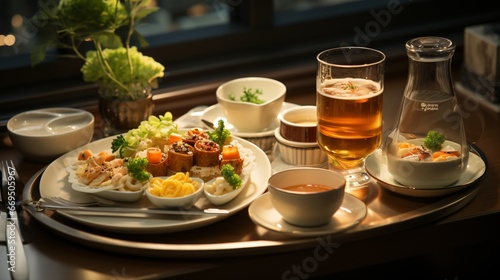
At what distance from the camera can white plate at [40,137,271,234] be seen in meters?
1.42

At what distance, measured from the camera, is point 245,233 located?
4.72 feet

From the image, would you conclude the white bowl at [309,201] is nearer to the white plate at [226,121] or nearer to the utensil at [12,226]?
the white plate at [226,121]

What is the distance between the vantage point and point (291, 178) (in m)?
1.48

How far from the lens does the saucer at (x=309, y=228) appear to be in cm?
140

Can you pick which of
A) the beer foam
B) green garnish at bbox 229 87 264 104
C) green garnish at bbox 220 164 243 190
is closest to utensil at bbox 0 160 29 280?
green garnish at bbox 220 164 243 190

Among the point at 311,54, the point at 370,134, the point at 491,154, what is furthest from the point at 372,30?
the point at 370,134

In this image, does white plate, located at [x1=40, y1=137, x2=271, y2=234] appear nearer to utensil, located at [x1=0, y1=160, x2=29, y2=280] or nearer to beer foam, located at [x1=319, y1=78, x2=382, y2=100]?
utensil, located at [x1=0, y1=160, x2=29, y2=280]

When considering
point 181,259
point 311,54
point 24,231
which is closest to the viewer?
point 181,259

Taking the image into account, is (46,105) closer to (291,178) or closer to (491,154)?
(291,178)

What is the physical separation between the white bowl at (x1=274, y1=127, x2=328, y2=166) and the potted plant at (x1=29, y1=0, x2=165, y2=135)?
392 mm

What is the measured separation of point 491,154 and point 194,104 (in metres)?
0.79

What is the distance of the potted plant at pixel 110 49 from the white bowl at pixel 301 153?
39 centimetres

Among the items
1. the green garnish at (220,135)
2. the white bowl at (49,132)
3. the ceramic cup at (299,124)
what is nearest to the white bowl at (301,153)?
the ceramic cup at (299,124)

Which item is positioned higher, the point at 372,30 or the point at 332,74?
the point at 332,74
